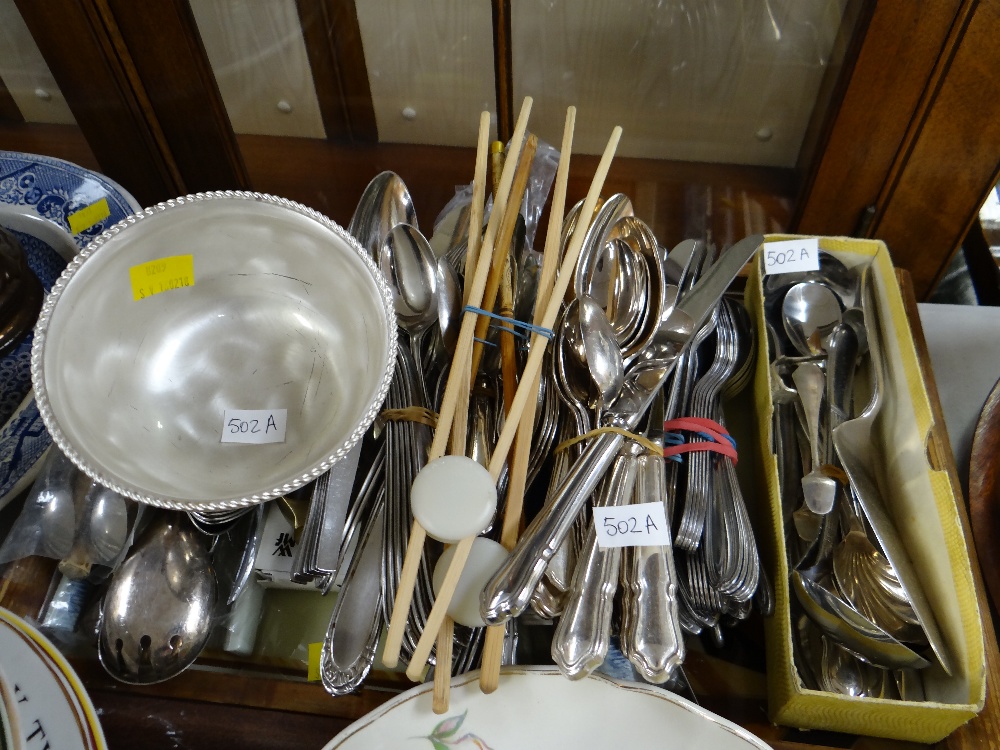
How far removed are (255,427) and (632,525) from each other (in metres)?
0.27

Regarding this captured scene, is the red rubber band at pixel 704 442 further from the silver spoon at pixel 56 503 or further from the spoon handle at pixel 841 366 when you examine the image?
the silver spoon at pixel 56 503

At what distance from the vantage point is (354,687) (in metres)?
0.44

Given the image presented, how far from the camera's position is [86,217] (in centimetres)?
67

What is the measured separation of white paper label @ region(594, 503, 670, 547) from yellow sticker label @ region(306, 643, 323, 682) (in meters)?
0.21

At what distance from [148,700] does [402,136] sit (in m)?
0.55

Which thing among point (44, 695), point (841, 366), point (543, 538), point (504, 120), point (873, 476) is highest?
point (504, 120)

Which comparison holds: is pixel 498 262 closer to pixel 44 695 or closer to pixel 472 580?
pixel 472 580

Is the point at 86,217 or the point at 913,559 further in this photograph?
the point at 86,217

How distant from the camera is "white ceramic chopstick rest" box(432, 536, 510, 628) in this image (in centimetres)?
43

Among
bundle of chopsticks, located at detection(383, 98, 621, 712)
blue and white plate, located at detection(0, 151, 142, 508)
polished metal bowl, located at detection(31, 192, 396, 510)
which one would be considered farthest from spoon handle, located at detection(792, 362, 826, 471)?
blue and white plate, located at detection(0, 151, 142, 508)

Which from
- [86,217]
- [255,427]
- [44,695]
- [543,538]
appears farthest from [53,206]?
[543,538]

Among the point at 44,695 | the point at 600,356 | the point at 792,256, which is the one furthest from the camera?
the point at 792,256

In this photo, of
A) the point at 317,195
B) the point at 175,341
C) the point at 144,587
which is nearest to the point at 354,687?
the point at 144,587

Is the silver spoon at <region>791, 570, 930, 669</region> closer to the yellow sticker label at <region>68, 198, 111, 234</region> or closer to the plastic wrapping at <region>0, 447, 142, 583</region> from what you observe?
the plastic wrapping at <region>0, 447, 142, 583</region>
